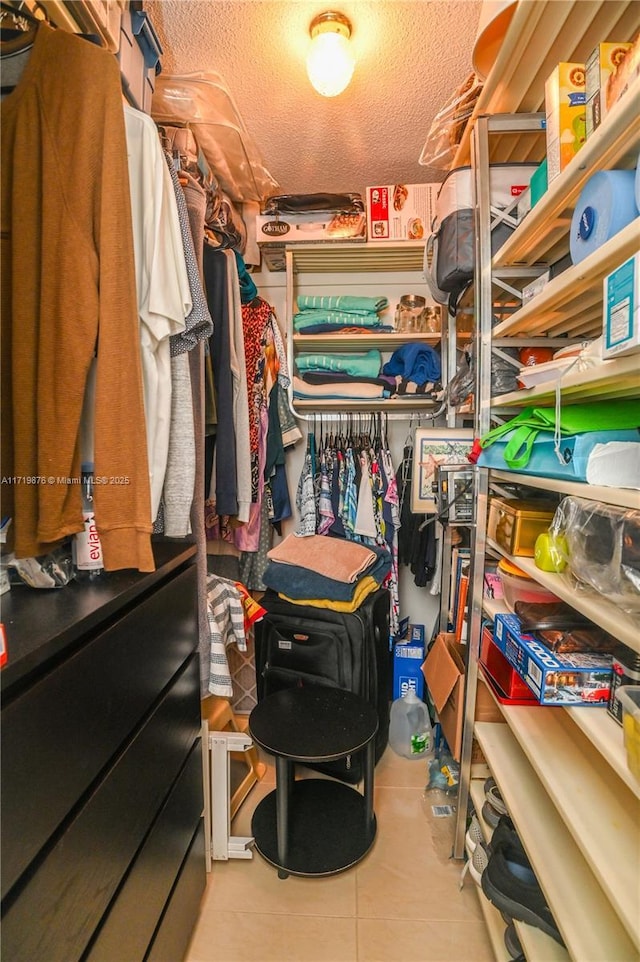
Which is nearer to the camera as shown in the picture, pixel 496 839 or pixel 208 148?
pixel 496 839

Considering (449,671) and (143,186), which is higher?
(143,186)

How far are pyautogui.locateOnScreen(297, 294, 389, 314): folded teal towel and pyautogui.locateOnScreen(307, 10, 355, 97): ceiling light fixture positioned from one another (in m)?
0.87

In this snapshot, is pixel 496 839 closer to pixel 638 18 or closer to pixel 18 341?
pixel 18 341

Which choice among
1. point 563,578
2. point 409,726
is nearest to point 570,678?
point 563,578

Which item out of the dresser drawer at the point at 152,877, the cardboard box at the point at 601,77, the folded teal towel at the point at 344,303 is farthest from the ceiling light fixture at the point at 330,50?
the dresser drawer at the point at 152,877

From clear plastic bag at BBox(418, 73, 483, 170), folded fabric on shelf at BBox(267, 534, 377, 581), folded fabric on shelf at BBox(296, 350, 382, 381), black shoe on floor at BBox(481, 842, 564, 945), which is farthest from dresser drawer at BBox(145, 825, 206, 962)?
clear plastic bag at BBox(418, 73, 483, 170)

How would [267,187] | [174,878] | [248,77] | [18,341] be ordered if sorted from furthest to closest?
[267,187]
[248,77]
[174,878]
[18,341]

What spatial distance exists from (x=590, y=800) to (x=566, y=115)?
1.31m

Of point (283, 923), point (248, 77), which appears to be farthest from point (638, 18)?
point (283, 923)

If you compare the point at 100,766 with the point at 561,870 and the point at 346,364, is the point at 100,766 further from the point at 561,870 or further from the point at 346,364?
the point at 346,364

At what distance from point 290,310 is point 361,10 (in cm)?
102

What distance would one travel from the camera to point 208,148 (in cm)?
164

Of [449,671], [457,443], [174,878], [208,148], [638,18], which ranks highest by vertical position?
[208,148]

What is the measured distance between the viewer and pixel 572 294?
890 mm
